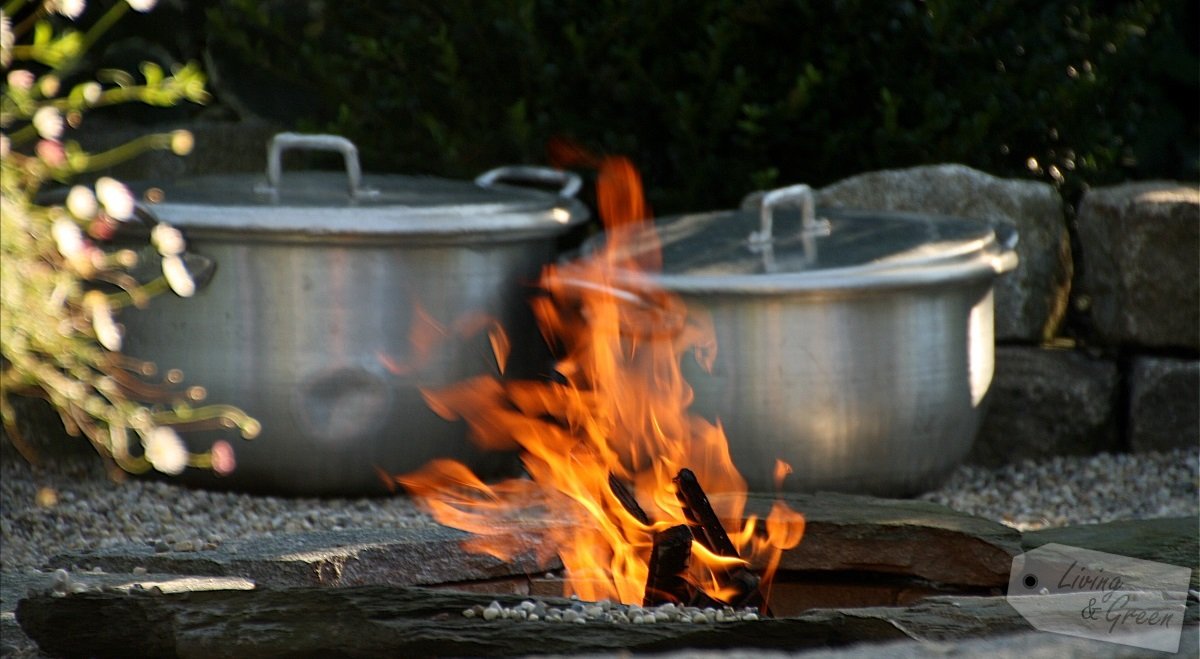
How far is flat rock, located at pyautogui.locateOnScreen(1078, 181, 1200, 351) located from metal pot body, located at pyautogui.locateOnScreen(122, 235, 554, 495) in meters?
1.50

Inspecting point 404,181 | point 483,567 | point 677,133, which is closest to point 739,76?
point 677,133

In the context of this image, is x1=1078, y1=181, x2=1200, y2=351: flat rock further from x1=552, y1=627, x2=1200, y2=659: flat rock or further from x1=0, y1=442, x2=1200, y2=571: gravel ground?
x1=552, y1=627, x2=1200, y2=659: flat rock

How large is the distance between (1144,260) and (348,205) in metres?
1.92

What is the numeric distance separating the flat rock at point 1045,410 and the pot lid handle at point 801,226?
76cm

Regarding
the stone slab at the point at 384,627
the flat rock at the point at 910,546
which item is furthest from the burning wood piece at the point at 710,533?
the stone slab at the point at 384,627

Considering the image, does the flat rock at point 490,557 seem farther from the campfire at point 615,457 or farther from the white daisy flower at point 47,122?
the white daisy flower at point 47,122

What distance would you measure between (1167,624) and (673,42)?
275cm

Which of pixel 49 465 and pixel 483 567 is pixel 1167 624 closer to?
pixel 483 567

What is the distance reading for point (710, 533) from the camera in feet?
6.82

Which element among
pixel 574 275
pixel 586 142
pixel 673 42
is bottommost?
pixel 574 275

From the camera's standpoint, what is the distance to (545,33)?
4.14 meters

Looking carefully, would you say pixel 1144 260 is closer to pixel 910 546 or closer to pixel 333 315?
pixel 910 546

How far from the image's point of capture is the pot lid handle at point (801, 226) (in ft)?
10.1

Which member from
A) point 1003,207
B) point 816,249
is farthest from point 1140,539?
point 1003,207
